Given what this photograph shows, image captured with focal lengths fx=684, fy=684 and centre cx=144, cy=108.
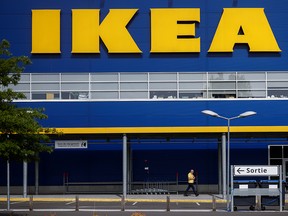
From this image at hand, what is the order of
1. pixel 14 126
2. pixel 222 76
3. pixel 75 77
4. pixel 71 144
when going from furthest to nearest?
pixel 75 77
pixel 222 76
pixel 71 144
pixel 14 126

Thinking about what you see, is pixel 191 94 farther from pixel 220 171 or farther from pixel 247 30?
pixel 220 171

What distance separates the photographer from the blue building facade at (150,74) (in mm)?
40406

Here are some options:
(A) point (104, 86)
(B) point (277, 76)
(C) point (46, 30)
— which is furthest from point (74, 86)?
(B) point (277, 76)

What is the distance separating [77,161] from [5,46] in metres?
18.3

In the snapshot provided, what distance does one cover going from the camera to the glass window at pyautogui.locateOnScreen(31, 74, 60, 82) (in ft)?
135

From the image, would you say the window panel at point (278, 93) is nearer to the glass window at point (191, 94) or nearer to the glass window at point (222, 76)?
the glass window at point (222, 76)

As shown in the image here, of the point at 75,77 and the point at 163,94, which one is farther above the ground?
the point at 75,77

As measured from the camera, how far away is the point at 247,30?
1624 inches

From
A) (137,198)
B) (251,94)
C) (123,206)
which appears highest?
(251,94)

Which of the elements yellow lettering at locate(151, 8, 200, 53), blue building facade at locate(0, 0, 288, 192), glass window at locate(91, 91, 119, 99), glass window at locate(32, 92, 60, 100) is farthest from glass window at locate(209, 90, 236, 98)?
glass window at locate(32, 92, 60, 100)

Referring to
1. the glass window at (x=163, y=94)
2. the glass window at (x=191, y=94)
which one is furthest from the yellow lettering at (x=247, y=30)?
the glass window at (x=163, y=94)

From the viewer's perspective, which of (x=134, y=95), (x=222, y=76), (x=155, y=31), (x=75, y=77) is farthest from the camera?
(x=134, y=95)

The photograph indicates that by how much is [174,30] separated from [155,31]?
45.3 inches

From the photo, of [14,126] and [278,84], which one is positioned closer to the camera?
[14,126]
